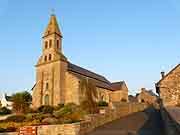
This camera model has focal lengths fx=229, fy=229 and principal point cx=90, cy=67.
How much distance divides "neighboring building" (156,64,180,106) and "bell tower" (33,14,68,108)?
25.7 meters

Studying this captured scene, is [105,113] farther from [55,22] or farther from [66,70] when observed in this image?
[55,22]

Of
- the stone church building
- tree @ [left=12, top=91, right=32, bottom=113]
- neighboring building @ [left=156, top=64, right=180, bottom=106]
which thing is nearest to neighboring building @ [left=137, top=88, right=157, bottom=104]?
the stone church building

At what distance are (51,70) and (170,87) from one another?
1146 inches

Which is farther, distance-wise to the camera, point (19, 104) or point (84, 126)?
point (19, 104)

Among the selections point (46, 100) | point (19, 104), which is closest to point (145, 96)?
point (46, 100)

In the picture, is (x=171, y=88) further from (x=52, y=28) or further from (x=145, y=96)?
(x=145, y=96)

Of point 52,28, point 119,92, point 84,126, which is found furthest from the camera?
point 119,92

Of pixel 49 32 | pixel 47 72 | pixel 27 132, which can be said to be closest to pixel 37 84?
pixel 47 72

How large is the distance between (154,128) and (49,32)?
40.0 metres

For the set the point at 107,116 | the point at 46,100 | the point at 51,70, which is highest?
the point at 51,70

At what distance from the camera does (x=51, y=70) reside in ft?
157

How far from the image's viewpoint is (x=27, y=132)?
48.7ft

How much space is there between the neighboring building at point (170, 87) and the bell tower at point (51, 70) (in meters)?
25.7

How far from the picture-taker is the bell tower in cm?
4641
